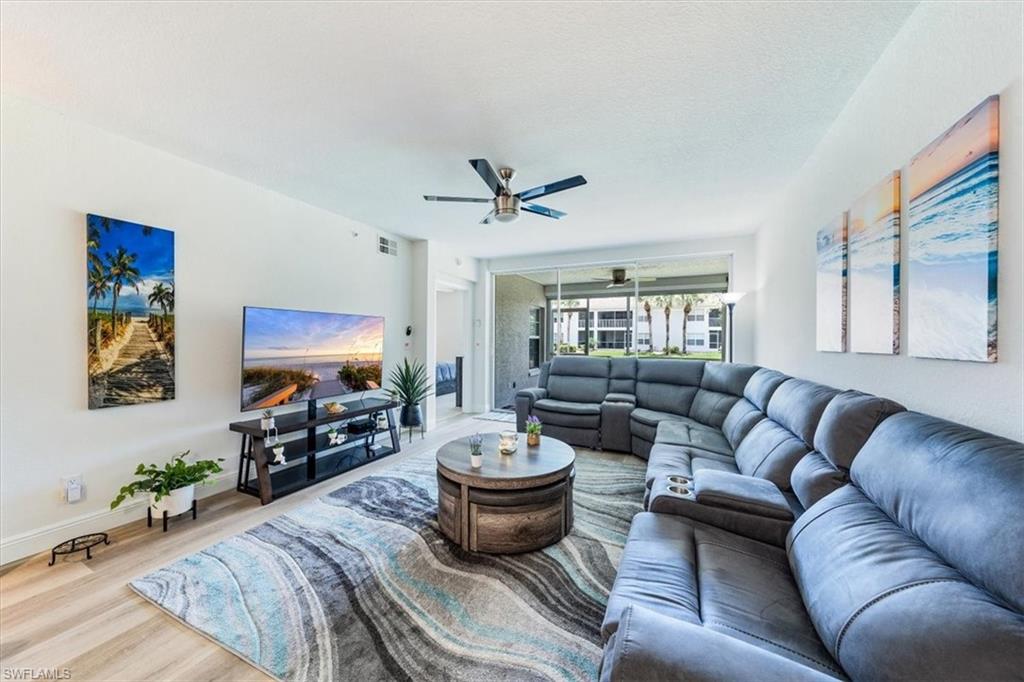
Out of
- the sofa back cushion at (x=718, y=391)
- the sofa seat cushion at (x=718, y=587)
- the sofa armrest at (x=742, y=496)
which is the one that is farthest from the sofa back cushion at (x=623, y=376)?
the sofa seat cushion at (x=718, y=587)

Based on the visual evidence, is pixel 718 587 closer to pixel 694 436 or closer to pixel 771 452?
pixel 771 452

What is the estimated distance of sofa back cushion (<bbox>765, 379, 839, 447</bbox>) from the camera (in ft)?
6.54

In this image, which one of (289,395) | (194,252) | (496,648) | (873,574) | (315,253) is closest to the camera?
(873,574)

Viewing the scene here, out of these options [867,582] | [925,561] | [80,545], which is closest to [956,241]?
[925,561]

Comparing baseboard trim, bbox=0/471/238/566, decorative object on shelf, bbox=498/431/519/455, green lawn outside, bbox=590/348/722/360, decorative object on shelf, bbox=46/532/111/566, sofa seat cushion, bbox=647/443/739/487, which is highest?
green lawn outside, bbox=590/348/722/360

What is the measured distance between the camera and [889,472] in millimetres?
1238

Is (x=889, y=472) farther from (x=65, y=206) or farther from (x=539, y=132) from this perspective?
(x=65, y=206)

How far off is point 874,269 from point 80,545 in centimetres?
461

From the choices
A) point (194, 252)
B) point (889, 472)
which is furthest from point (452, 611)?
point (194, 252)

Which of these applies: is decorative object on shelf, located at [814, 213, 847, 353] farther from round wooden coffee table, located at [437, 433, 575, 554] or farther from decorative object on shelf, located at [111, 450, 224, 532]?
decorative object on shelf, located at [111, 450, 224, 532]

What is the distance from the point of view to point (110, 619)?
1.70 meters

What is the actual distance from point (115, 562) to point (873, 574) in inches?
136

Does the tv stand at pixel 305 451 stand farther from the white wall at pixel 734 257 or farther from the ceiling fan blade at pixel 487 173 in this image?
the white wall at pixel 734 257

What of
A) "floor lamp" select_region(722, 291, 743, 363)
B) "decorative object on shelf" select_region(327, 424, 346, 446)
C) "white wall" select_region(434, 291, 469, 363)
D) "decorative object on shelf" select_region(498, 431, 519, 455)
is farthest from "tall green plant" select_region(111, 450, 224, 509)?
"white wall" select_region(434, 291, 469, 363)
